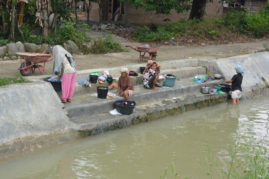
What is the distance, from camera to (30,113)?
6695 millimetres

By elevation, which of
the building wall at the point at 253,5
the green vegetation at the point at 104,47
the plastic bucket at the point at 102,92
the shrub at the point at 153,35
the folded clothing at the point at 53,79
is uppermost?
the building wall at the point at 253,5

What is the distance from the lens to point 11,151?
6137 millimetres

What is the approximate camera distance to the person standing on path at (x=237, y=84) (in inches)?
407

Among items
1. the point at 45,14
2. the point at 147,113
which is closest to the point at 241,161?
the point at 147,113

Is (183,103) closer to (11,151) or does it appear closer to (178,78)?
(178,78)

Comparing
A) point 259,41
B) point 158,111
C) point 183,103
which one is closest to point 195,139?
point 158,111

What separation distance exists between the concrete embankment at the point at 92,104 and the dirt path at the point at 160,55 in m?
1.10

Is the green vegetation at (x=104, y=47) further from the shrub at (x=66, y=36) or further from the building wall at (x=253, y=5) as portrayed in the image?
the building wall at (x=253, y=5)

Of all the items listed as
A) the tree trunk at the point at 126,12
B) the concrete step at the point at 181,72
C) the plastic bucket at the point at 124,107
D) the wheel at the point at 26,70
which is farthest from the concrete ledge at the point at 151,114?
the tree trunk at the point at 126,12

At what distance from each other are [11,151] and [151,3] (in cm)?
1174

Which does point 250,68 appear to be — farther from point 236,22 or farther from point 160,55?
point 236,22

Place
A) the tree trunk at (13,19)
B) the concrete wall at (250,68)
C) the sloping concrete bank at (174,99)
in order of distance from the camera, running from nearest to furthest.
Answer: the sloping concrete bank at (174,99) → the tree trunk at (13,19) → the concrete wall at (250,68)

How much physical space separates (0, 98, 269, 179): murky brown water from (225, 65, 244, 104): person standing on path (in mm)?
1271

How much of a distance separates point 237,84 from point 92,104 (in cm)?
474
